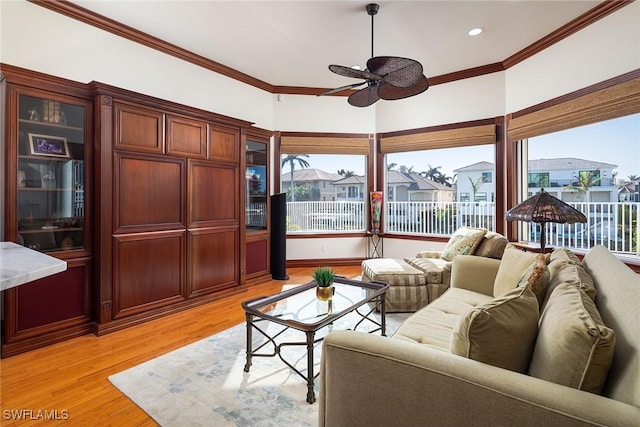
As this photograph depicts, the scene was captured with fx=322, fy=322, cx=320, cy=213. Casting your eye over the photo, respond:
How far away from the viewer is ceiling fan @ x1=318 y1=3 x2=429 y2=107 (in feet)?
8.20

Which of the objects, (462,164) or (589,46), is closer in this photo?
(589,46)

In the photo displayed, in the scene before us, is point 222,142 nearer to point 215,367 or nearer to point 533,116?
point 215,367

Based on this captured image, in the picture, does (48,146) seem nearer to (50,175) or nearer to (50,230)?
(50,175)

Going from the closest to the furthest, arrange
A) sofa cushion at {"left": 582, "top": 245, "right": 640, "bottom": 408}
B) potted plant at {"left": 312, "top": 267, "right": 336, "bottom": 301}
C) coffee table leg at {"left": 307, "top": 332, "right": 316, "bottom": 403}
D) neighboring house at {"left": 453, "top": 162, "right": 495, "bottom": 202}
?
sofa cushion at {"left": 582, "top": 245, "right": 640, "bottom": 408}
coffee table leg at {"left": 307, "top": 332, "right": 316, "bottom": 403}
potted plant at {"left": 312, "top": 267, "right": 336, "bottom": 301}
neighboring house at {"left": 453, "top": 162, "right": 495, "bottom": 202}

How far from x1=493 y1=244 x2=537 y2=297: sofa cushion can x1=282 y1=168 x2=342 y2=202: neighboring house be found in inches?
139

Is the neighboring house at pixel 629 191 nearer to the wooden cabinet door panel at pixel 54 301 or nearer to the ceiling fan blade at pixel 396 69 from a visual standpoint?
the ceiling fan blade at pixel 396 69

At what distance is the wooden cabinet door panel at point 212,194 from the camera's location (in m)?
A: 3.65

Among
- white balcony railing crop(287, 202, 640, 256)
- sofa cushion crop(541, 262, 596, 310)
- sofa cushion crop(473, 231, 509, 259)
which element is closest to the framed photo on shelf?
white balcony railing crop(287, 202, 640, 256)

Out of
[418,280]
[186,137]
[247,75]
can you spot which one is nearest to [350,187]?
[247,75]

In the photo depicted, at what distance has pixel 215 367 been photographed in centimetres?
230

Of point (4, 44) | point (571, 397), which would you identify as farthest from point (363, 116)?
point (571, 397)

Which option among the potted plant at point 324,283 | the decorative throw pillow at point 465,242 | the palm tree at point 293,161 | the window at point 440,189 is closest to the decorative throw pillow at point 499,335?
the potted plant at point 324,283

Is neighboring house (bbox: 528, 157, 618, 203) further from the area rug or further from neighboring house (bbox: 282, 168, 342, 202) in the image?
the area rug

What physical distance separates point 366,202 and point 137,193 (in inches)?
141
